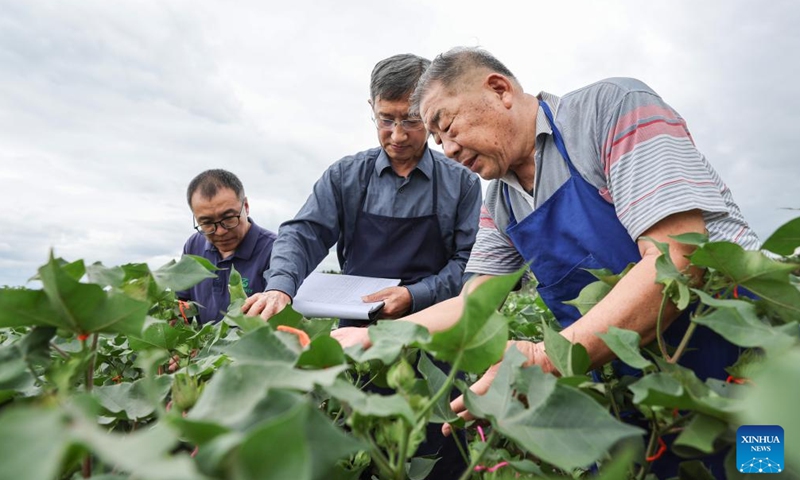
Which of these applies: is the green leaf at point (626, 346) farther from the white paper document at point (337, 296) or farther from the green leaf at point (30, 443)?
the white paper document at point (337, 296)

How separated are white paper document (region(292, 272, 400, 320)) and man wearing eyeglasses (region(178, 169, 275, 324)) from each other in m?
0.85

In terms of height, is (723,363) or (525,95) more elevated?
(525,95)

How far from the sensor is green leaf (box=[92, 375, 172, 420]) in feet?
2.20

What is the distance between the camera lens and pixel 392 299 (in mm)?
2234

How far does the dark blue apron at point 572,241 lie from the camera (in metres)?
1.31

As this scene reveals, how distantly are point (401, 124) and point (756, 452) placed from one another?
2096mm

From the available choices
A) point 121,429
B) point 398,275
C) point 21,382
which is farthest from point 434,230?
point 21,382

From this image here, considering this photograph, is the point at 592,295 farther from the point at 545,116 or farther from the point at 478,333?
the point at 545,116

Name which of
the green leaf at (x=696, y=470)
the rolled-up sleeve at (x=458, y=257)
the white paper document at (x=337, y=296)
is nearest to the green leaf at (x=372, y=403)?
the green leaf at (x=696, y=470)

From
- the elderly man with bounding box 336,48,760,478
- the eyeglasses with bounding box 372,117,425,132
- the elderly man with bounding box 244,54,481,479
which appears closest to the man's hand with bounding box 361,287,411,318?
the elderly man with bounding box 244,54,481,479

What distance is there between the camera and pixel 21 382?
59cm

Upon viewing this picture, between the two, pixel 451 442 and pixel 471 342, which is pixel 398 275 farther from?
pixel 471 342

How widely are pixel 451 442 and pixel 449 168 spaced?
1.30 meters

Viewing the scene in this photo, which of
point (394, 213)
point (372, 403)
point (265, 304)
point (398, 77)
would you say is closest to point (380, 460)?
point (372, 403)
